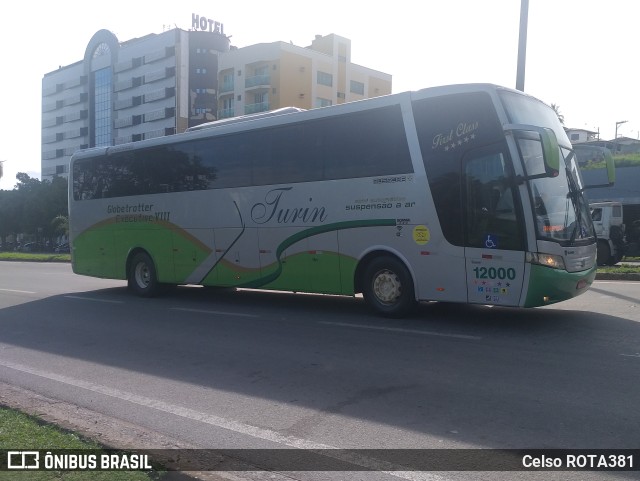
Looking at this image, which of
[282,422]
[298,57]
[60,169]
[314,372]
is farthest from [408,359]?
[60,169]

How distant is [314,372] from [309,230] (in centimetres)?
447

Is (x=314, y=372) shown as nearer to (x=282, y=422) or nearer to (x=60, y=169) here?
(x=282, y=422)

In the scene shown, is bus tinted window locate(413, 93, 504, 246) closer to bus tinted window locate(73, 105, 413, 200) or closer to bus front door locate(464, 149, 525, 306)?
bus front door locate(464, 149, 525, 306)

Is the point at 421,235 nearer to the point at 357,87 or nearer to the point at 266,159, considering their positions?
the point at 266,159

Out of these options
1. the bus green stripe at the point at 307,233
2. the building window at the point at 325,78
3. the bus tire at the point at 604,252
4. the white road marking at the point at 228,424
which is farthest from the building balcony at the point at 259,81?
the white road marking at the point at 228,424

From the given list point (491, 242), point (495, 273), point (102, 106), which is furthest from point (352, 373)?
point (102, 106)

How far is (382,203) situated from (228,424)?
18.3 feet

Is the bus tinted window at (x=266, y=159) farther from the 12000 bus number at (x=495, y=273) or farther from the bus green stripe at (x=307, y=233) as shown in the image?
the 12000 bus number at (x=495, y=273)

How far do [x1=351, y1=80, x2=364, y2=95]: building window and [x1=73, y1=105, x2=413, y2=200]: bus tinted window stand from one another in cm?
5954

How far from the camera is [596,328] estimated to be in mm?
9141

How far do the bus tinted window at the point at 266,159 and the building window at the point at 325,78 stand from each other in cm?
5406

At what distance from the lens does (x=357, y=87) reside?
2886 inches

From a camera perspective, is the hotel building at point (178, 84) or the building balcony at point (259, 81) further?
the hotel building at point (178, 84)

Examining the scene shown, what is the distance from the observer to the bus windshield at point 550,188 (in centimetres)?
891
